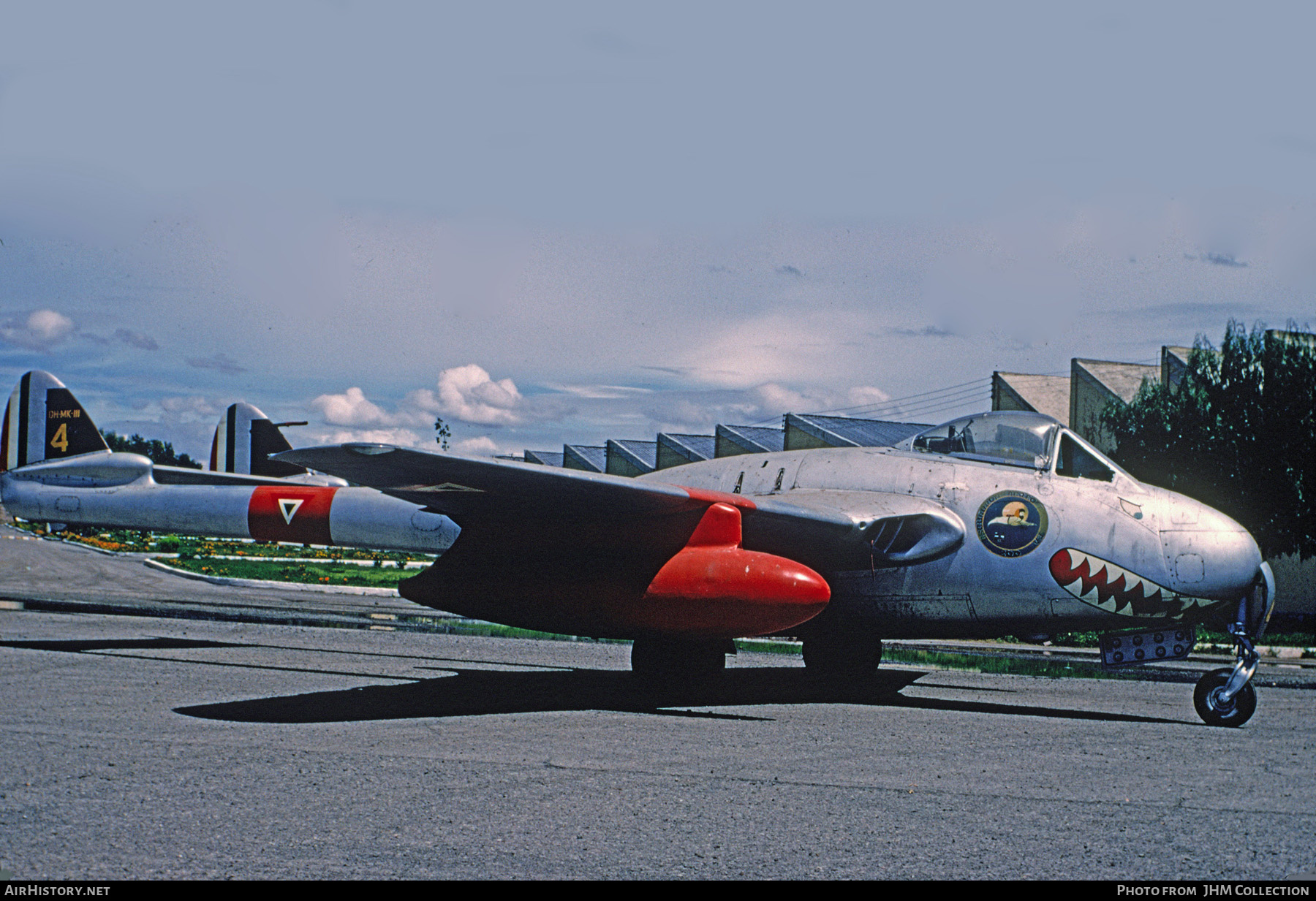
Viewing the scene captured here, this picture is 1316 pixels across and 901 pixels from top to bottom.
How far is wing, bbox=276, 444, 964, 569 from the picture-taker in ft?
28.6

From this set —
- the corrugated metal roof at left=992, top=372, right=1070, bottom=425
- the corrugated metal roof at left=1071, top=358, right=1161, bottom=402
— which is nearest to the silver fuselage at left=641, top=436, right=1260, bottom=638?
the corrugated metal roof at left=1071, top=358, right=1161, bottom=402

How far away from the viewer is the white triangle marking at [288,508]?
13.4 meters

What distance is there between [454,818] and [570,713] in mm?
3856

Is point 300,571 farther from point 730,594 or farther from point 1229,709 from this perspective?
point 1229,709

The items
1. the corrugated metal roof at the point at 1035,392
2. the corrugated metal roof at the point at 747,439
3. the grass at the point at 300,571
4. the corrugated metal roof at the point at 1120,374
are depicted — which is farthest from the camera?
the corrugated metal roof at the point at 747,439

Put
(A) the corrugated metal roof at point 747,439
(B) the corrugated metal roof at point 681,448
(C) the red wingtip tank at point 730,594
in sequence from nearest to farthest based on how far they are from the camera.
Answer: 1. (C) the red wingtip tank at point 730,594
2. (A) the corrugated metal roof at point 747,439
3. (B) the corrugated metal roof at point 681,448

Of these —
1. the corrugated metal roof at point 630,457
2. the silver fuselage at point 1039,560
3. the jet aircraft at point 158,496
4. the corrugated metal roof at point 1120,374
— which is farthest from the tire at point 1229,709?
the corrugated metal roof at point 630,457

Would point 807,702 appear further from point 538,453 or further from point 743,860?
point 538,453

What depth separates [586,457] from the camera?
67.6 meters

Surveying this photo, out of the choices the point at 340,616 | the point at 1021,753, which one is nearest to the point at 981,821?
the point at 1021,753

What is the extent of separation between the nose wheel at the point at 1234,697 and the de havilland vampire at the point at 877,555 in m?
0.02

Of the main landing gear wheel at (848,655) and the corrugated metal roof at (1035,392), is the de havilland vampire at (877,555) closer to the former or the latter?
the main landing gear wheel at (848,655)

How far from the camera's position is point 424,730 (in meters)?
8.19

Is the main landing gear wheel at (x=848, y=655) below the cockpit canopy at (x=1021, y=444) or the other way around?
below
